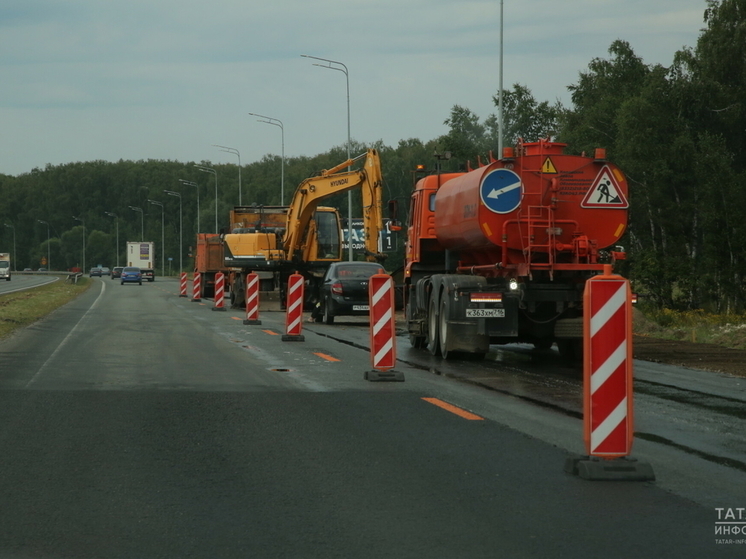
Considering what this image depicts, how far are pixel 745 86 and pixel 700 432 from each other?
4384 centimetres

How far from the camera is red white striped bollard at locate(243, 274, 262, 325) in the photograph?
2783 cm

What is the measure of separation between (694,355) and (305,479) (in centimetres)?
1187

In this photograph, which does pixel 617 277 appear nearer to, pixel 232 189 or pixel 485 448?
pixel 485 448

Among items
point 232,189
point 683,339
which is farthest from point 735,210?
point 232,189

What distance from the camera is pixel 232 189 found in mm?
167375

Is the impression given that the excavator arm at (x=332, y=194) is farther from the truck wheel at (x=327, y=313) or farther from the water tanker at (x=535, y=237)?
the water tanker at (x=535, y=237)

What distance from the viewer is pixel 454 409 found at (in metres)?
10.8

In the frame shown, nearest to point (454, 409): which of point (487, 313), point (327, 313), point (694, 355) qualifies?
point (487, 313)

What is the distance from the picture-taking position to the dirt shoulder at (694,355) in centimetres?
1577

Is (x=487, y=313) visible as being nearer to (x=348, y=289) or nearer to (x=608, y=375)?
(x=608, y=375)

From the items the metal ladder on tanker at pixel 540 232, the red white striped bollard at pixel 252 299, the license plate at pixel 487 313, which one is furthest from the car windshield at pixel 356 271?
the metal ladder on tanker at pixel 540 232

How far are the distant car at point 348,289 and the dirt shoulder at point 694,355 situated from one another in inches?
341

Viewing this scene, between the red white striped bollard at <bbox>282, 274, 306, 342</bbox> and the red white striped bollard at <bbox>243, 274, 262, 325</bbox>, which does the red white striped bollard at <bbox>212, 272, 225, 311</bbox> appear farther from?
the red white striped bollard at <bbox>282, 274, 306, 342</bbox>

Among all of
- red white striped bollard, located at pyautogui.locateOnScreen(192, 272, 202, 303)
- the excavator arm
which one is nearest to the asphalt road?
the excavator arm
